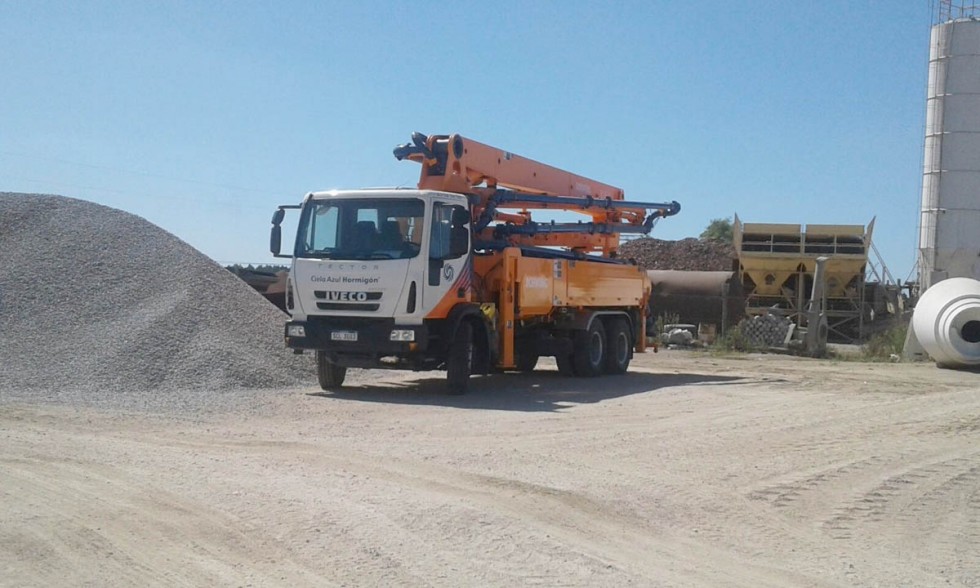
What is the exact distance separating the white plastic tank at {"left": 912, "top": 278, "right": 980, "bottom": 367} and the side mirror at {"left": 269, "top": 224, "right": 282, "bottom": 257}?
48.3 ft

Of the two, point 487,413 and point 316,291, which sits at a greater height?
point 316,291

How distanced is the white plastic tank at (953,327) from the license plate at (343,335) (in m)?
14.0

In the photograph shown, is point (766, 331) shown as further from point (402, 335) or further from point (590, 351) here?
point (402, 335)

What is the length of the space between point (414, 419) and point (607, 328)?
818 cm

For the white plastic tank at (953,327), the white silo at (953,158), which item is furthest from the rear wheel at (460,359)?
the white silo at (953,158)

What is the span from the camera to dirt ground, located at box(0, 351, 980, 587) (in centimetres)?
609

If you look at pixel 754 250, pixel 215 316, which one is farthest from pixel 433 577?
pixel 754 250

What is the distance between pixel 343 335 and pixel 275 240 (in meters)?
1.93

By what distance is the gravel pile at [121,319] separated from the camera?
14.0 metres

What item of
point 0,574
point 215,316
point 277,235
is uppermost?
point 277,235

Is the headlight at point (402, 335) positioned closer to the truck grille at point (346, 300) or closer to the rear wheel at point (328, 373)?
the truck grille at point (346, 300)

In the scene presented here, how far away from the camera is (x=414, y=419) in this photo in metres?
12.3

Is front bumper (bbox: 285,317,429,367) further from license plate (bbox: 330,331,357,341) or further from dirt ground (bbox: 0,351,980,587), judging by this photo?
dirt ground (bbox: 0,351,980,587)

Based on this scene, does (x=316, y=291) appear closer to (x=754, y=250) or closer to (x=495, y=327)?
(x=495, y=327)
